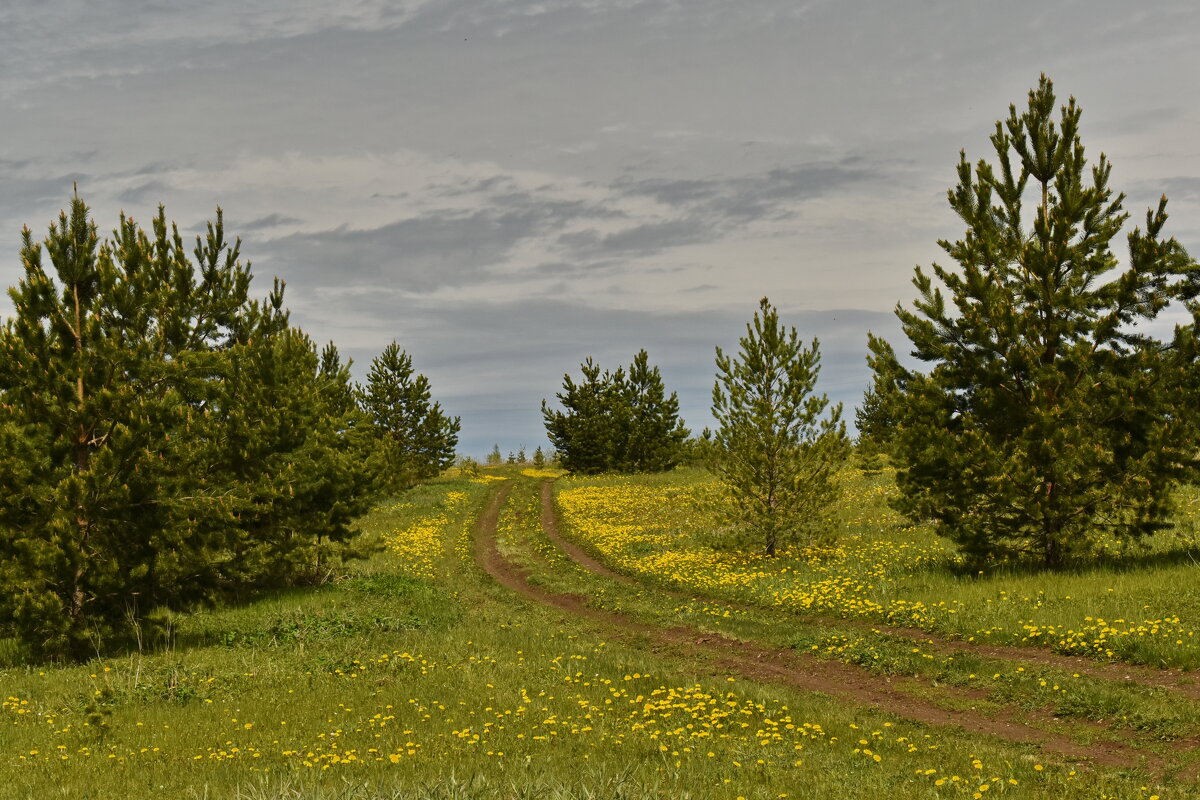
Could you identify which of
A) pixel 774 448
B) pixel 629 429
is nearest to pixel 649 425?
pixel 629 429

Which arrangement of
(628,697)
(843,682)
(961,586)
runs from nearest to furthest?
1. (628,697)
2. (843,682)
3. (961,586)

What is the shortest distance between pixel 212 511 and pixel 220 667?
2.84 m

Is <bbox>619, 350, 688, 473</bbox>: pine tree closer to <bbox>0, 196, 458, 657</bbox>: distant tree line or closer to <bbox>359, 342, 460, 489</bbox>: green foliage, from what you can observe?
<bbox>359, 342, 460, 489</bbox>: green foliage

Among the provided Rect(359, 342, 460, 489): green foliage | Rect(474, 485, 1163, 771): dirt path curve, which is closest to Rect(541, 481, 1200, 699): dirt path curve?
Rect(474, 485, 1163, 771): dirt path curve

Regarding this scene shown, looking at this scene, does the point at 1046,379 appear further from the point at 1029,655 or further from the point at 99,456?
the point at 99,456

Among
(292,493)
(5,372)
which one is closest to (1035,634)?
(292,493)

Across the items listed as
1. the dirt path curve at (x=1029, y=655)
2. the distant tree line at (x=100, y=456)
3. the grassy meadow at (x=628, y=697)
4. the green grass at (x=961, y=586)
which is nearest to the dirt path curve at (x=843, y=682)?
the grassy meadow at (x=628, y=697)

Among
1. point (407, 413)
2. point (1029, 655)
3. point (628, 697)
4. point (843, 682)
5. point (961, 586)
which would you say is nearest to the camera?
point (628, 697)

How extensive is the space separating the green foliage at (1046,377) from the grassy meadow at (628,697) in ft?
4.84

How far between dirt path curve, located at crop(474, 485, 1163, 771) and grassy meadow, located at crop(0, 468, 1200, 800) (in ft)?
0.42

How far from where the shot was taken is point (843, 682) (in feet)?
40.6

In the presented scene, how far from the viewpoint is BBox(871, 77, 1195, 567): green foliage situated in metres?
16.5

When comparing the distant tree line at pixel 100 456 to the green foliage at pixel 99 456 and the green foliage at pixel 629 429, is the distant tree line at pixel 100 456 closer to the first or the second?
the green foliage at pixel 99 456

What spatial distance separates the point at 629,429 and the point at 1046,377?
158 feet
